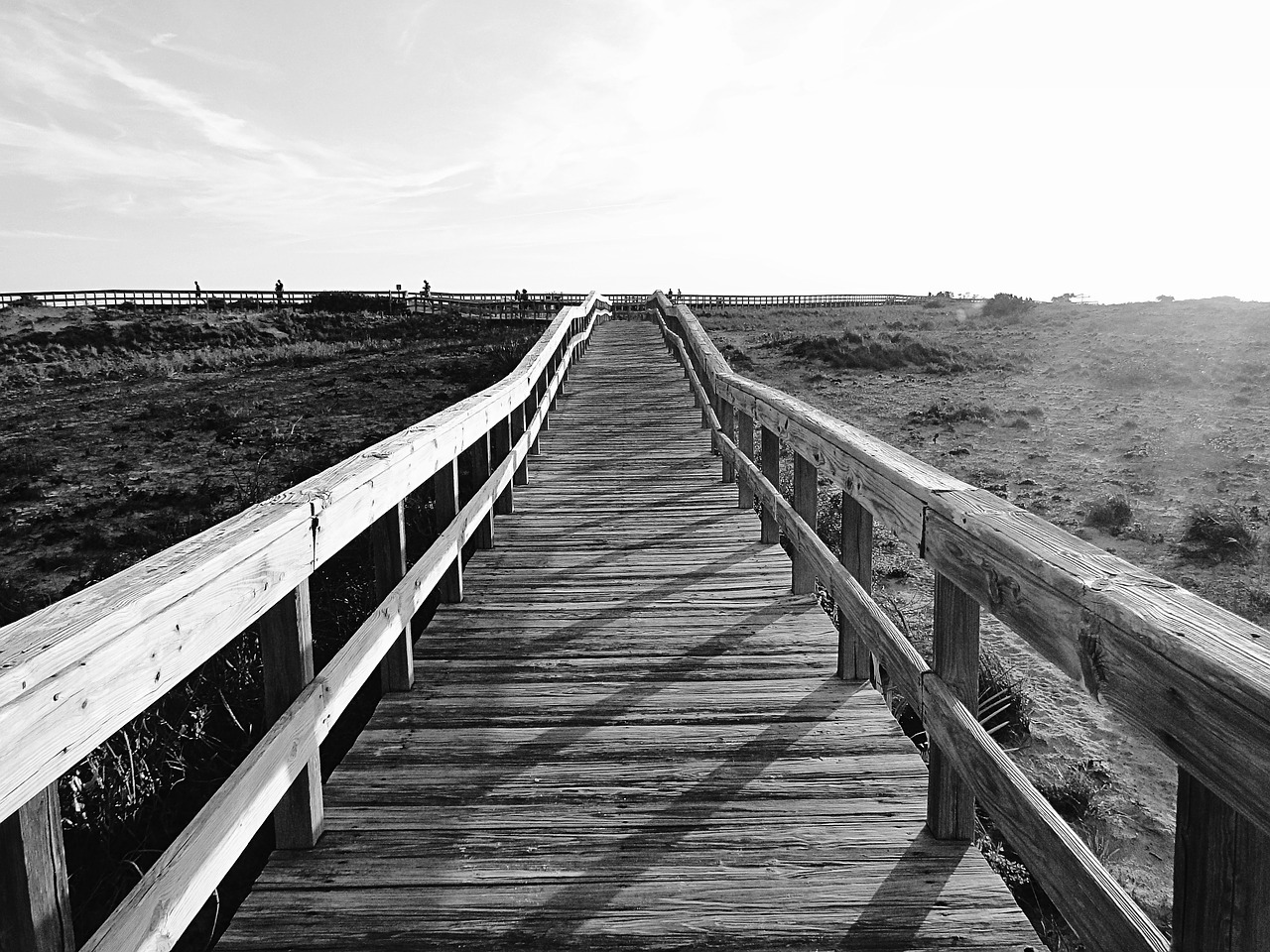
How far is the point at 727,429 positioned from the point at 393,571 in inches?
195

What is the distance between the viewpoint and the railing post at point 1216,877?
1.14m

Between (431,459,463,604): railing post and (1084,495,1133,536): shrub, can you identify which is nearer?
(431,459,463,604): railing post

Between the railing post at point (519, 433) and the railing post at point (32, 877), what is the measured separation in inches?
212

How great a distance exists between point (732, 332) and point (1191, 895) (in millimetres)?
30963

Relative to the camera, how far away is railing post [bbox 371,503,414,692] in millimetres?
3277

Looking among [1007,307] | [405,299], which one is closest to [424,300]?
[405,299]

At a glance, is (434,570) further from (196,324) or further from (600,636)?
(196,324)

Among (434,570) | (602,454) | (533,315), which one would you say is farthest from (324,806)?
(533,315)

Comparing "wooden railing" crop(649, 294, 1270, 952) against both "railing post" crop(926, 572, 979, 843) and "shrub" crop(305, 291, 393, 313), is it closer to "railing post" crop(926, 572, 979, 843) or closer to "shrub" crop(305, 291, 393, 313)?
"railing post" crop(926, 572, 979, 843)

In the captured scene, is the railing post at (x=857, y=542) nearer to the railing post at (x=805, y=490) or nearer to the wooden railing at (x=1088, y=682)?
the wooden railing at (x=1088, y=682)

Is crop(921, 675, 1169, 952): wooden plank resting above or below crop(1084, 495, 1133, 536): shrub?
above

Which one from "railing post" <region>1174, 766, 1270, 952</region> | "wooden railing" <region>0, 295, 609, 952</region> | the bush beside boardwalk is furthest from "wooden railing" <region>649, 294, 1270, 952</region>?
the bush beside boardwalk

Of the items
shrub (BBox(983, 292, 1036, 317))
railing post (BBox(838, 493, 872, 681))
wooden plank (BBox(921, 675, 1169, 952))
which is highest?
shrub (BBox(983, 292, 1036, 317))

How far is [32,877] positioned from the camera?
4.05ft
